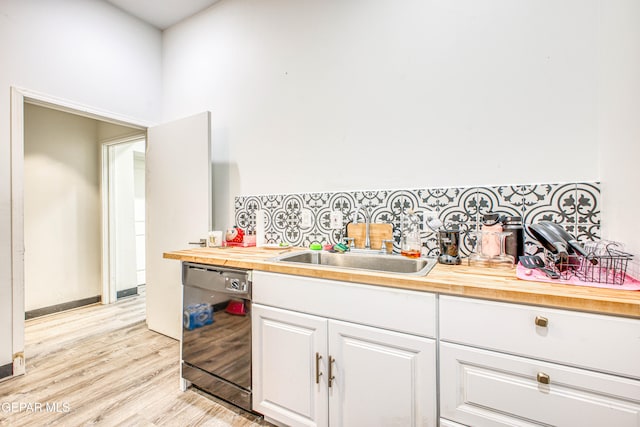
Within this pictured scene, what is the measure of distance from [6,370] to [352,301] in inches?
94.1

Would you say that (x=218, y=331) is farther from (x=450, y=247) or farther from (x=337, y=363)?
(x=450, y=247)

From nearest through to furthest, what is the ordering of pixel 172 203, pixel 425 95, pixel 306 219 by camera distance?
pixel 425 95 → pixel 306 219 → pixel 172 203

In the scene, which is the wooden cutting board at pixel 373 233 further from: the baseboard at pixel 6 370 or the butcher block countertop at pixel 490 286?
the baseboard at pixel 6 370

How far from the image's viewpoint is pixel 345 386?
1203 millimetres

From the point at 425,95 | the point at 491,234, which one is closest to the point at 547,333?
the point at 491,234

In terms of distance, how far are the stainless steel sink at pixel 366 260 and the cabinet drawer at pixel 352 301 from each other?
6.6 inches

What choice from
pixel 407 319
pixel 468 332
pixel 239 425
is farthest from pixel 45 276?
pixel 468 332

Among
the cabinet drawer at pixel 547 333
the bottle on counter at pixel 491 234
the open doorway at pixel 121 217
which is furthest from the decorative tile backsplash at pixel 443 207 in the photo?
the open doorway at pixel 121 217

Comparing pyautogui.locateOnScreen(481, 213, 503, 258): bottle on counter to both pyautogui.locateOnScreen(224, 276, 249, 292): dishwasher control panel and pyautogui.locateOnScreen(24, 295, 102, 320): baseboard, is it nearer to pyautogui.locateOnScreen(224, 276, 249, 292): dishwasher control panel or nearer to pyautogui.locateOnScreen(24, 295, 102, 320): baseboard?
pyautogui.locateOnScreen(224, 276, 249, 292): dishwasher control panel

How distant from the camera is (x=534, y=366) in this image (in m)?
0.89

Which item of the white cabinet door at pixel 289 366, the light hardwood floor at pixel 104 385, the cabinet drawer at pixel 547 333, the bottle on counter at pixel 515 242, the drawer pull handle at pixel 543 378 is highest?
the bottle on counter at pixel 515 242

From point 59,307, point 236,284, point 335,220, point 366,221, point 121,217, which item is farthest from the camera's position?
point 121,217

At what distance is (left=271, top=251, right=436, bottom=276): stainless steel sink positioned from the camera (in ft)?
4.86

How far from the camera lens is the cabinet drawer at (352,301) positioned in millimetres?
1056
